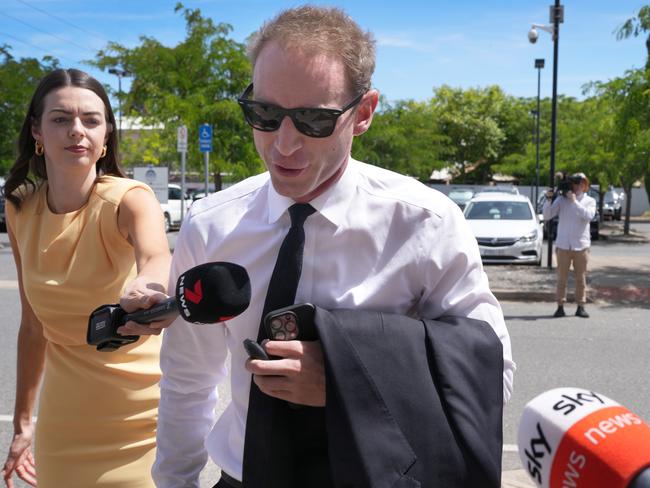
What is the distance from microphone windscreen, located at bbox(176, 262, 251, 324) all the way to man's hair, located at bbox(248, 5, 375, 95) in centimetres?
51

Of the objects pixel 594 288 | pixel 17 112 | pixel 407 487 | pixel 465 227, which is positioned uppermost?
pixel 17 112

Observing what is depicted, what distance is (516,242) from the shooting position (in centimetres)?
1551

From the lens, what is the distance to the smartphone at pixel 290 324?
1510 millimetres

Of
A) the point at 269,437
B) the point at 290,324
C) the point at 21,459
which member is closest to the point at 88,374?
the point at 21,459

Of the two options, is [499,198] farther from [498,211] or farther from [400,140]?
[400,140]

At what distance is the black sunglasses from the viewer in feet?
5.39

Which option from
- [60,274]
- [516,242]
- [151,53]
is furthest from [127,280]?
[151,53]

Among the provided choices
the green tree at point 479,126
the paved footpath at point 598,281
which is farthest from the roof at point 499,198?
the green tree at point 479,126

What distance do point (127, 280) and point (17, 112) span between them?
18.7 metres

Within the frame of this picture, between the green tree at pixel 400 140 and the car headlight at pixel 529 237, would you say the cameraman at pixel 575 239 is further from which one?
the green tree at pixel 400 140

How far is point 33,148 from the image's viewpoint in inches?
112

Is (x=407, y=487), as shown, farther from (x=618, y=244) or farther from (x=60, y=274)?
(x=618, y=244)

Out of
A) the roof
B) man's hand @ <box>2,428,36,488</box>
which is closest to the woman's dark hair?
man's hand @ <box>2,428,36,488</box>

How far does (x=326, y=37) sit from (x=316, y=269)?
0.52m
